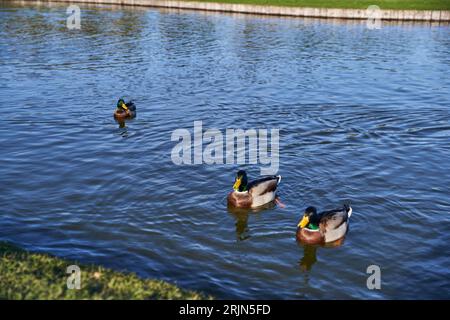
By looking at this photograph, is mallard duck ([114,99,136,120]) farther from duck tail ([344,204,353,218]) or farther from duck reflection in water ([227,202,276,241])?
duck tail ([344,204,353,218])

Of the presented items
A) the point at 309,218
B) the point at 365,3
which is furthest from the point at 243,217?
the point at 365,3

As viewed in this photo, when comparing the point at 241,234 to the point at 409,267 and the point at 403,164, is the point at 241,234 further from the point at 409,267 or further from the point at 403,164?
the point at 403,164

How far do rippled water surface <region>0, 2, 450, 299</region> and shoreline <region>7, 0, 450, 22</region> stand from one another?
17.7 meters

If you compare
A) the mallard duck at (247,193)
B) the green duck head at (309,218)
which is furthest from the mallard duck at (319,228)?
the mallard duck at (247,193)

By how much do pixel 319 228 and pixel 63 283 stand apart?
25.4ft

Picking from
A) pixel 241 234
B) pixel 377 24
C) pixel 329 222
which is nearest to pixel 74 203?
pixel 241 234

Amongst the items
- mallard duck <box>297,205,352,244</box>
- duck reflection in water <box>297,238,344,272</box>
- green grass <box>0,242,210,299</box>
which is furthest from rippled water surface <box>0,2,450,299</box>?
green grass <box>0,242,210,299</box>

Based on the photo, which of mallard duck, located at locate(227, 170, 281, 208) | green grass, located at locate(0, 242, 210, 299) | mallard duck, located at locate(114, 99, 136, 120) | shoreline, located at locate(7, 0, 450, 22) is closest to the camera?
green grass, located at locate(0, 242, 210, 299)

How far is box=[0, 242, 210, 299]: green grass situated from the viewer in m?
11.6

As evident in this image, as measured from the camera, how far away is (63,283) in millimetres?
12039

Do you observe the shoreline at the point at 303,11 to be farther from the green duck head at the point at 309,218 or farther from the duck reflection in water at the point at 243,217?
the green duck head at the point at 309,218

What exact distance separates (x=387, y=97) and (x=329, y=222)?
61.7 ft

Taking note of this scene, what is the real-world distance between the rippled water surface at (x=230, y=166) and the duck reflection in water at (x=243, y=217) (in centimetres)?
8

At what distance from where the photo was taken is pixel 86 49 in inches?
1896
